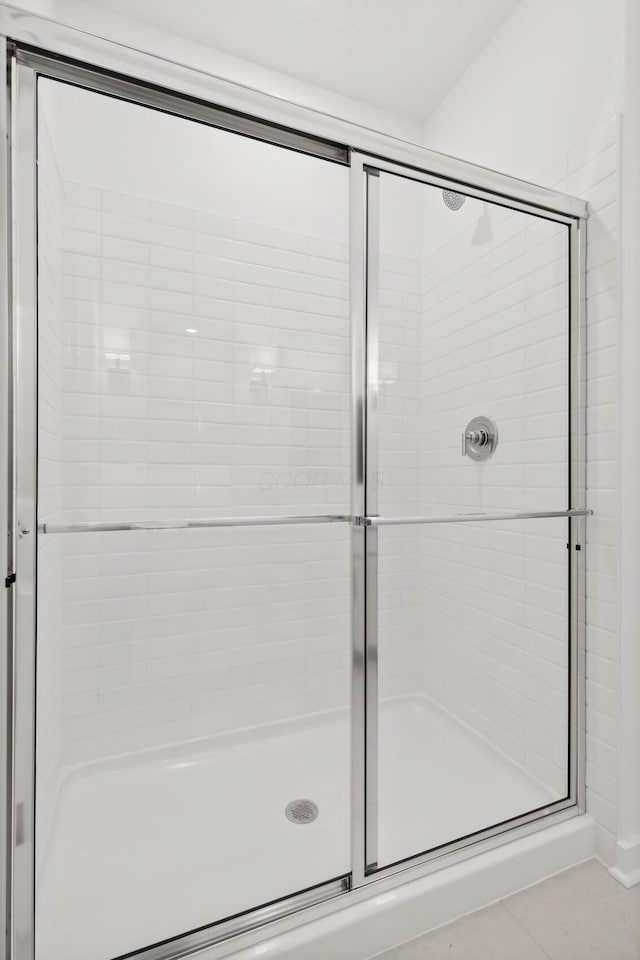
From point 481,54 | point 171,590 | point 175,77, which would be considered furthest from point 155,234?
point 481,54

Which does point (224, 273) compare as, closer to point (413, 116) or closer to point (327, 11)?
point (327, 11)

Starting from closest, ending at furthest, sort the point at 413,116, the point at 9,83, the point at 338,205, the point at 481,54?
the point at 9,83 → the point at 338,205 → the point at 481,54 → the point at 413,116

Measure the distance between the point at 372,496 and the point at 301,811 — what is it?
3.15 ft

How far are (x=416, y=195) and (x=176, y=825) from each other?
1.81m

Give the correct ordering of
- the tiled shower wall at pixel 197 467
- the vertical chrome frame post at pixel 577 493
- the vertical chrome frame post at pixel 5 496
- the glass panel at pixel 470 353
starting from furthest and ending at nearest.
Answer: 1. the tiled shower wall at pixel 197 467
2. the vertical chrome frame post at pixel 577 493
3. the glass panel at pixel 470 353
4. the vertical chrome frame post at pixel 5 496

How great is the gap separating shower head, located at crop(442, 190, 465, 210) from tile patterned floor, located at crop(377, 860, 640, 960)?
1719 mm

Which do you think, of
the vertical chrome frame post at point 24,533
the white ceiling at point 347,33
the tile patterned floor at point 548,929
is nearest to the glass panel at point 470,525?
the tile patterned floor at point 548,929

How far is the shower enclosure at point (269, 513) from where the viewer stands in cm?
109

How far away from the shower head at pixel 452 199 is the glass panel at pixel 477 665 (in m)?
0.84

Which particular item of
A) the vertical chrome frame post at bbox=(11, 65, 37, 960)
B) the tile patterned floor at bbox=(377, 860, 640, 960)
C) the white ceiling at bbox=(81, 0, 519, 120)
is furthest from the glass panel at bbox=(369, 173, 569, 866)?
the white ceiling at bbox=(81, 0, 519, 120)

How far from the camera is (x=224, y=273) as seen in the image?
1689 millimetres

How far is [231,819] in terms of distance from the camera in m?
1.39

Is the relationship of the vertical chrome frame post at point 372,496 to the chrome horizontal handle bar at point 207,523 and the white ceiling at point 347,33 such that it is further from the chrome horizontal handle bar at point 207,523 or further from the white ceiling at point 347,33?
the white ceiling at point 347,33

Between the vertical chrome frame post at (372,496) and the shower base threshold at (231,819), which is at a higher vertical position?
the vertical chrome frame post at (372,496)
